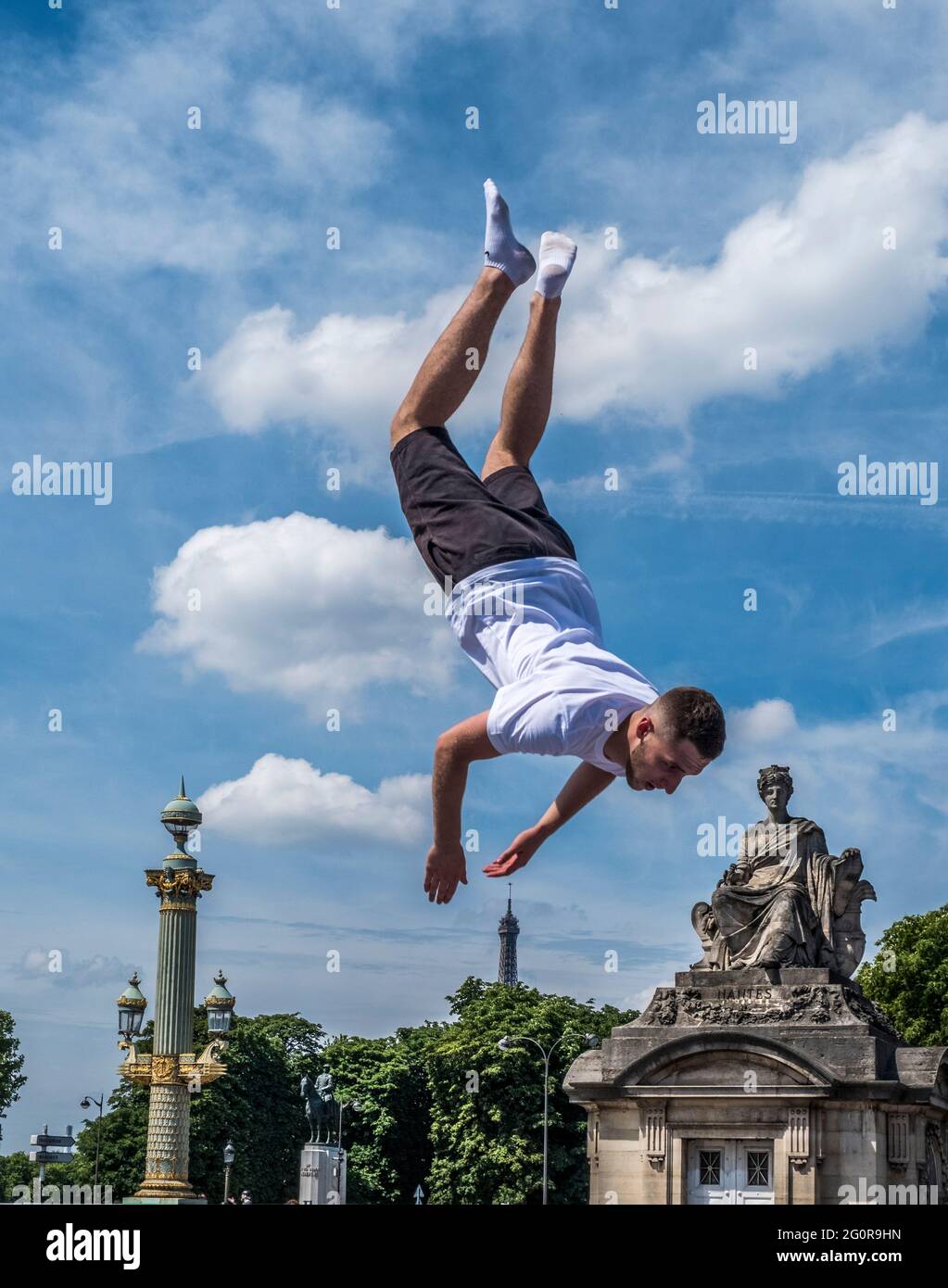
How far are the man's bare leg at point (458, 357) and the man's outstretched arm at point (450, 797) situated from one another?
177cm

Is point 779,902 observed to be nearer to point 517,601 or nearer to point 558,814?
point 558,814

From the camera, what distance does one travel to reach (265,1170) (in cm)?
7000

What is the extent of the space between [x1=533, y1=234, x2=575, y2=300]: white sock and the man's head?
2.59m

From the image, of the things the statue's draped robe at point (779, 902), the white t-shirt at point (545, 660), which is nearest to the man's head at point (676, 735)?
the white t-shirt at point (545, 660)

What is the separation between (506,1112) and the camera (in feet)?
205

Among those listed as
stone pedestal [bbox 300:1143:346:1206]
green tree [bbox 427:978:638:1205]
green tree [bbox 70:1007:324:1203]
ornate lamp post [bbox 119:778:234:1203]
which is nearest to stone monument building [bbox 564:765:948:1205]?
stone pedestal [bbox 300:1143:346:1206]

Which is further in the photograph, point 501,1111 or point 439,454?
point 501,1111

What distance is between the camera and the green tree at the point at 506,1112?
60844mm

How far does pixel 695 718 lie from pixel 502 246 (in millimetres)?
2887
